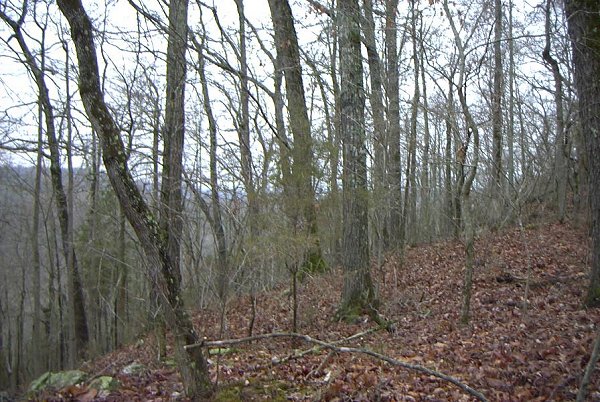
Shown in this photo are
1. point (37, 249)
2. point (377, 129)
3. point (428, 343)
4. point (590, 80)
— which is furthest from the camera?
point (37, 249)

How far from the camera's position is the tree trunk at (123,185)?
4523mm

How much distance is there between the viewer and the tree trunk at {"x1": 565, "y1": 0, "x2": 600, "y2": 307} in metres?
6.02

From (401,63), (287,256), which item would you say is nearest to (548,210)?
(401,63)

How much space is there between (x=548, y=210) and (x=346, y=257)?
1118 cm

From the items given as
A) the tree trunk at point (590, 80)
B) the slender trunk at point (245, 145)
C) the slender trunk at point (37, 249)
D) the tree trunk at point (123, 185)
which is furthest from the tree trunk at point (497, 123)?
the slender trunk at point (37, 249)

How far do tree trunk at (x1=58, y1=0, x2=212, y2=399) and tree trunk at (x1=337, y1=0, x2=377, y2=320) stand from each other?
3.72 metres

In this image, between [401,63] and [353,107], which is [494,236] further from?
A: [353,107]

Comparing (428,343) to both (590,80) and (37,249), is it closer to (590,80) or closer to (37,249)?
(590,80)

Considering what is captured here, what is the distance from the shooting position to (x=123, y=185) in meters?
4.54

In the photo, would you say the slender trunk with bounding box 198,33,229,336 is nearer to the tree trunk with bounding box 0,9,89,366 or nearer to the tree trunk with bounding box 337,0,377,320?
the tree trunk with bounding box 337,0,377,320

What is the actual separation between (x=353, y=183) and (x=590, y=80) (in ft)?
10.9

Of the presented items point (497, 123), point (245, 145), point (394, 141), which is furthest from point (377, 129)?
point (245, 145)

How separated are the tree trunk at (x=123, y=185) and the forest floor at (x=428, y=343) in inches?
29.2

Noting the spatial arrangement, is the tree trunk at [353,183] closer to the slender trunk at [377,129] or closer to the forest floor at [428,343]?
the forest floor at [428,343]
